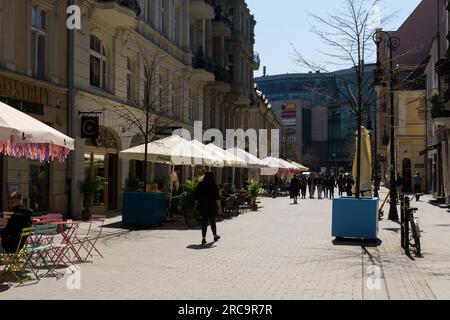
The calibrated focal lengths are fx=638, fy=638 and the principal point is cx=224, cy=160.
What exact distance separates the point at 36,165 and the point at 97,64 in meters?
5.99

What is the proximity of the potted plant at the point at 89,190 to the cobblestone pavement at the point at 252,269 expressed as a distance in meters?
4.12

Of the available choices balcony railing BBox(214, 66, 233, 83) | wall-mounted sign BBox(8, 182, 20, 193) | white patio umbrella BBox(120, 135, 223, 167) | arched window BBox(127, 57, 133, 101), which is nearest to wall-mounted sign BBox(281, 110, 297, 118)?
balcony railing BBox(214, 66, 233, 83)

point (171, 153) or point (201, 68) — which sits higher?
point (201, 68)

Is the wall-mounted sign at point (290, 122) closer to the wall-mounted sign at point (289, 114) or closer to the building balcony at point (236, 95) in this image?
the wall-mounted sign at point (289, 114)

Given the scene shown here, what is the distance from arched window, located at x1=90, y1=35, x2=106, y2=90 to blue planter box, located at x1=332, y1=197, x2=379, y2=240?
38.3 feet

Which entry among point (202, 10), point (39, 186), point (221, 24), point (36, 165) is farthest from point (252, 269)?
point (221, 24)

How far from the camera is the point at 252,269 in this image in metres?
10.2

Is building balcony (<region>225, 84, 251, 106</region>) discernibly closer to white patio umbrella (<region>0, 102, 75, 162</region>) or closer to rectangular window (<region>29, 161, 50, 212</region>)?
rectangular window (<region>29, 161, 50, 212</region>)

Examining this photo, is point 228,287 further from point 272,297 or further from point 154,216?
point 154,216

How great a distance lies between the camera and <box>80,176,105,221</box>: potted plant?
20.0 m

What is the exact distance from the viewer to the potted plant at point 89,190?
65.7 feet

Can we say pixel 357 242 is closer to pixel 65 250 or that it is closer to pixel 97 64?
pixel 65 250

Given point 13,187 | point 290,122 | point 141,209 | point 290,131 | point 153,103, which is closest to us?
point 13,187

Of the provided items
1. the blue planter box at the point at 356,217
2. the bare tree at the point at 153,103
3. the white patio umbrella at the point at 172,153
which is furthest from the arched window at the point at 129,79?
the blue planter box at the point at 356,217
